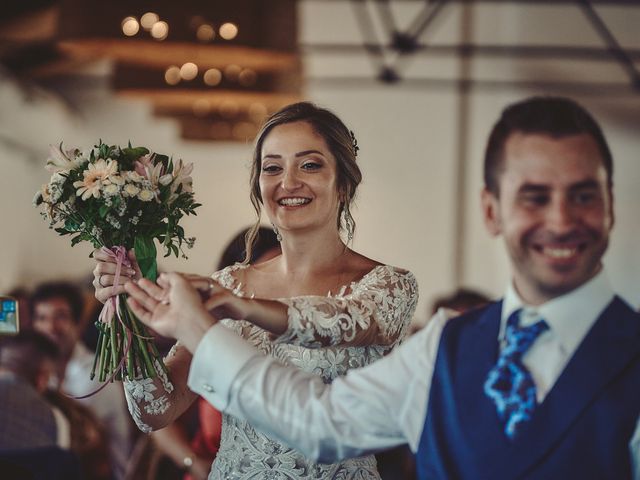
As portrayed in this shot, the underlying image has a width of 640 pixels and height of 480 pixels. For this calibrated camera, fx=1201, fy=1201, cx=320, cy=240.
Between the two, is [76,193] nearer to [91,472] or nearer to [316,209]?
[316,209]

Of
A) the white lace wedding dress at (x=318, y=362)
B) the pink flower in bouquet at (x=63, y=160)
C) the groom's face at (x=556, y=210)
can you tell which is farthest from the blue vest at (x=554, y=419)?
the pink flower in bouquet at (x=63, y=160)

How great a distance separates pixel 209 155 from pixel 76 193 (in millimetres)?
12882

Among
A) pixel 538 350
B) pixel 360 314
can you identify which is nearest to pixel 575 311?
pixel 538 350

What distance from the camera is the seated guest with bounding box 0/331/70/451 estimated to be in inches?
186

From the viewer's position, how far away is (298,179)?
298 cm

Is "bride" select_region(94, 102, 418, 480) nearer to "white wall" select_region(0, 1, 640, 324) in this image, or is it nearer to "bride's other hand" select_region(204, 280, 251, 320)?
"bride's other hand" select_region(204, 280, 251, 320)

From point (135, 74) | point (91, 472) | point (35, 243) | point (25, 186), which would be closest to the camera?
point (91, 472)

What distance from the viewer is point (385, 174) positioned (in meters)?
14.9

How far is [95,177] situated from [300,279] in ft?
1.95

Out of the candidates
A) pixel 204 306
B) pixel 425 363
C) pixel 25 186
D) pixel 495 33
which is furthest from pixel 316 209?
pixel 25 186

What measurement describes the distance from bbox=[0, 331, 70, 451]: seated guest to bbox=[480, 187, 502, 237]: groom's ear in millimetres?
2976

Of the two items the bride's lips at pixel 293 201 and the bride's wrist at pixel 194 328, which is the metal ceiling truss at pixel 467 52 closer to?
the bride's lips at pixel 293 201

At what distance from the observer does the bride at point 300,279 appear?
9.61ft

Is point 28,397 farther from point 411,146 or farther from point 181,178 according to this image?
point 411,146
